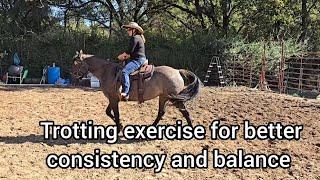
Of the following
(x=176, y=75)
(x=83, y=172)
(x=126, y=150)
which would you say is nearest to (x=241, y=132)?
(x=176, y=75)

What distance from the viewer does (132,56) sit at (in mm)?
7582

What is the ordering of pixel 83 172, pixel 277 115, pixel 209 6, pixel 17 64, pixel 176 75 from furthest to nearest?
pixel 209 6 < pixel 17 64 < pixel 277 115 < pixel 176 75 < pixel 83 172

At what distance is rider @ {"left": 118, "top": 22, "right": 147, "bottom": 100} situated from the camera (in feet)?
24.4

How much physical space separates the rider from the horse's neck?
1.04 feet

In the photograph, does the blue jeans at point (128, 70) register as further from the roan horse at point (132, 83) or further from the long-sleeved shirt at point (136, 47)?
the roan horse at point (132, 83)

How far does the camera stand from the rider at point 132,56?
24.4 ft

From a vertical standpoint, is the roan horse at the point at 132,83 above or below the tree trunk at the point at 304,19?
below

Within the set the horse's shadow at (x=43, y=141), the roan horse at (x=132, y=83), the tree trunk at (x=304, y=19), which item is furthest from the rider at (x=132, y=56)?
the tree trunk at (x=304, y=19)

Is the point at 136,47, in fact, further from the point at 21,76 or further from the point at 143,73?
the point at 21,76

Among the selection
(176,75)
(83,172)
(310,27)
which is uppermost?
(310,27)

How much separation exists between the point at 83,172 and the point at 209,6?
2196 centimetres

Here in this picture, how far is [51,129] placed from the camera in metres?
7.86

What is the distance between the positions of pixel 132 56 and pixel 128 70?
29cm

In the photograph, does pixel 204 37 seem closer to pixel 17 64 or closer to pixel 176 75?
pixel 17 64
